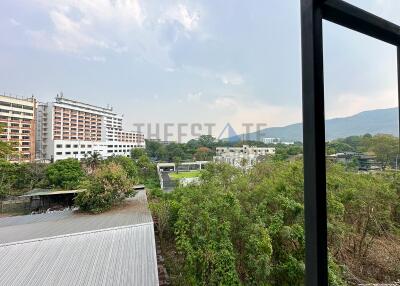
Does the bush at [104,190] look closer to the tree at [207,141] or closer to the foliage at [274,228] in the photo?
the foliage at [274,228]

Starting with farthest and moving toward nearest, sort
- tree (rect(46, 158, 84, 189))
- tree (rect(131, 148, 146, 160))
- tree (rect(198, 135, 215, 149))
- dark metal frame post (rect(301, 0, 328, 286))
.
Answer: tree (rect(131, 148, 146, 160)) → tree (rect(46, 158, 84, 189)) → tree (rect(198, 135, 215, 149)) → dark metal frame post (rect(301, 0, 328, 286))

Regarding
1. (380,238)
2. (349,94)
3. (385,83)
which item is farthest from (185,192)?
(385,83)

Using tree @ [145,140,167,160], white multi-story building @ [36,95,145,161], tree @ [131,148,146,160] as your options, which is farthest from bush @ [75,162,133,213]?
white multi-story building @ [36,95,145,161]

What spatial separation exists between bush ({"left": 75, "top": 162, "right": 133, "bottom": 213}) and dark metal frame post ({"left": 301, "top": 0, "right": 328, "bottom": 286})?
4920 mm

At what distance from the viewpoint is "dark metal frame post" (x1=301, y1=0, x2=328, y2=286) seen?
410mm

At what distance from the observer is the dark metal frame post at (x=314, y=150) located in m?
0.41

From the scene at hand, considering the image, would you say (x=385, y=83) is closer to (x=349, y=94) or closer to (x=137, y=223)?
(x=349, y=94)

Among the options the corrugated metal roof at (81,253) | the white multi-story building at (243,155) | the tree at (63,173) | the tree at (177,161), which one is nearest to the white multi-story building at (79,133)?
the tree at (63,173)

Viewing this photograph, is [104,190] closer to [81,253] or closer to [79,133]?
[81,253]

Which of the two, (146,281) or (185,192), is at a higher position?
(185,192)

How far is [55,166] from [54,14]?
21.7 feet

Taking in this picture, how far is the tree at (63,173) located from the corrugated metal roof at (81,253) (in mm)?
5854

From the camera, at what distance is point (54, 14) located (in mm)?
5105

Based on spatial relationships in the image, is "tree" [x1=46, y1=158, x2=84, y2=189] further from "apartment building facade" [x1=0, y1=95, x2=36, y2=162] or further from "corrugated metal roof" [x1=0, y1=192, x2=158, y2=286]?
"corrugated metal roof" [x1=0, y1=192, x2=158, y2=286]
